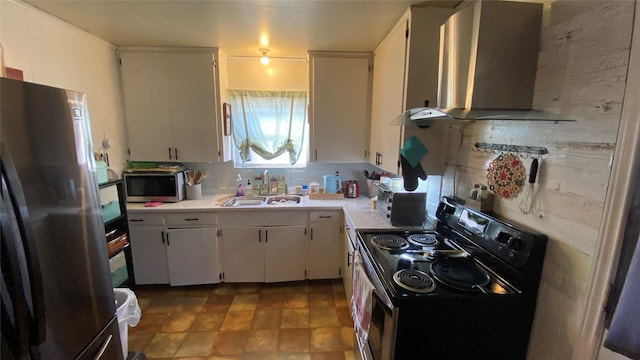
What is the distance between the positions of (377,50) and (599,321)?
2366mm

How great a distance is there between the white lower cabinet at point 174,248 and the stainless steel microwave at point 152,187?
0.71 ft

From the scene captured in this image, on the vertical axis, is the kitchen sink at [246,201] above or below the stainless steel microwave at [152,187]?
below

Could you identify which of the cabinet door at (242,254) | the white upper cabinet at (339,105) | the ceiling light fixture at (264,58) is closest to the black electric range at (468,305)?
the cabinet door at (242,254)

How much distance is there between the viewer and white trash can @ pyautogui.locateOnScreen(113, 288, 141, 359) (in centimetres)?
161

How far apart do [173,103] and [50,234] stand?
1.92 m

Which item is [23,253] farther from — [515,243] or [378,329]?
[515,243]

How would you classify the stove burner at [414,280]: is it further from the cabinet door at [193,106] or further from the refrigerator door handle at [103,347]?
the cabinet door at [193,106]

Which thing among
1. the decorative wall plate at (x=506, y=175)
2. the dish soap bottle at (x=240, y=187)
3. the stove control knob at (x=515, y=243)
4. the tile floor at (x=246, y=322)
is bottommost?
the tile floor at (x=246, y=322)

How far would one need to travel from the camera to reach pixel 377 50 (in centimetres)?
251

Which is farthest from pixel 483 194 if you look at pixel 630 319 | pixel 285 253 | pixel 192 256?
pixel 192 256

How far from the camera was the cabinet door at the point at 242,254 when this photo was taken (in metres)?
2.60

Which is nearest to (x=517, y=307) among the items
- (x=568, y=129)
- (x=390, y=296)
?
(x=390, y=296)

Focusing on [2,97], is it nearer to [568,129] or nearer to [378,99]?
[568,129]

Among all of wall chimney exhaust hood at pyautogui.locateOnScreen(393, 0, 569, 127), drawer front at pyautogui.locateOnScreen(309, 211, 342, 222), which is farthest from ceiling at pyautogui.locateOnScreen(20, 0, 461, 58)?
drawer front at pyautogui.locateOnScreen(309, 211, 342, 222)
